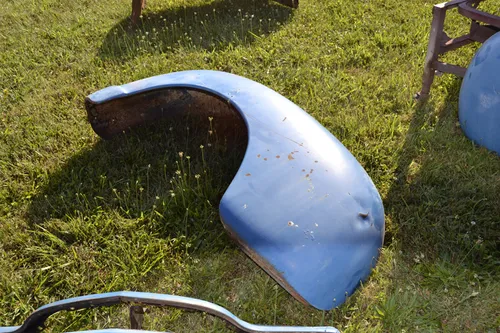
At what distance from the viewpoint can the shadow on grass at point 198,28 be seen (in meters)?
4.89

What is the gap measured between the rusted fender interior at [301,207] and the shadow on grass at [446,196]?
0.36 metres

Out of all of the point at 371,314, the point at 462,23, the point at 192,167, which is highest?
the point at 462,23

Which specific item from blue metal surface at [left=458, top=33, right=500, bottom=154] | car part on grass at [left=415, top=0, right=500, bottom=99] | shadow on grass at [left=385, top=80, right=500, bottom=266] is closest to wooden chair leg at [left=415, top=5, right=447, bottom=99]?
car part on grass at [left=415, top=0, right=500, bottom=99]

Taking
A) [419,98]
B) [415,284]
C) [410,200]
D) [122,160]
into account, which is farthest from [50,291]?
[419,98]

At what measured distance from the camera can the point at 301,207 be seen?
2.43m

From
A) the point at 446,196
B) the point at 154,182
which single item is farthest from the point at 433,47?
the point at 154,182

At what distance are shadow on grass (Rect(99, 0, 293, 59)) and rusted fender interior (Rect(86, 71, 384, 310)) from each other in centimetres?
218

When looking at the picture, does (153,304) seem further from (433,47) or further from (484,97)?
(433,47)

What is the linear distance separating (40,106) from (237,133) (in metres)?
1.91

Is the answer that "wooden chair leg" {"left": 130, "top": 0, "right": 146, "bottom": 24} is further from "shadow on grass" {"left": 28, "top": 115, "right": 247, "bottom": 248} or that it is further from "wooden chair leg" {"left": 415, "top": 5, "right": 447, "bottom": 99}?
"wooden chair leg" {"left": 415, "top": 5, "right": 447, "bottom": 99}

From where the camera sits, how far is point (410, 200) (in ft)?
9.95

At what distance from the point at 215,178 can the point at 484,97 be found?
1.92m

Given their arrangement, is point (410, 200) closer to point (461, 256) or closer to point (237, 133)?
point (461, 256)

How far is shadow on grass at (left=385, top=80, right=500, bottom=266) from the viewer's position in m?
2.71
